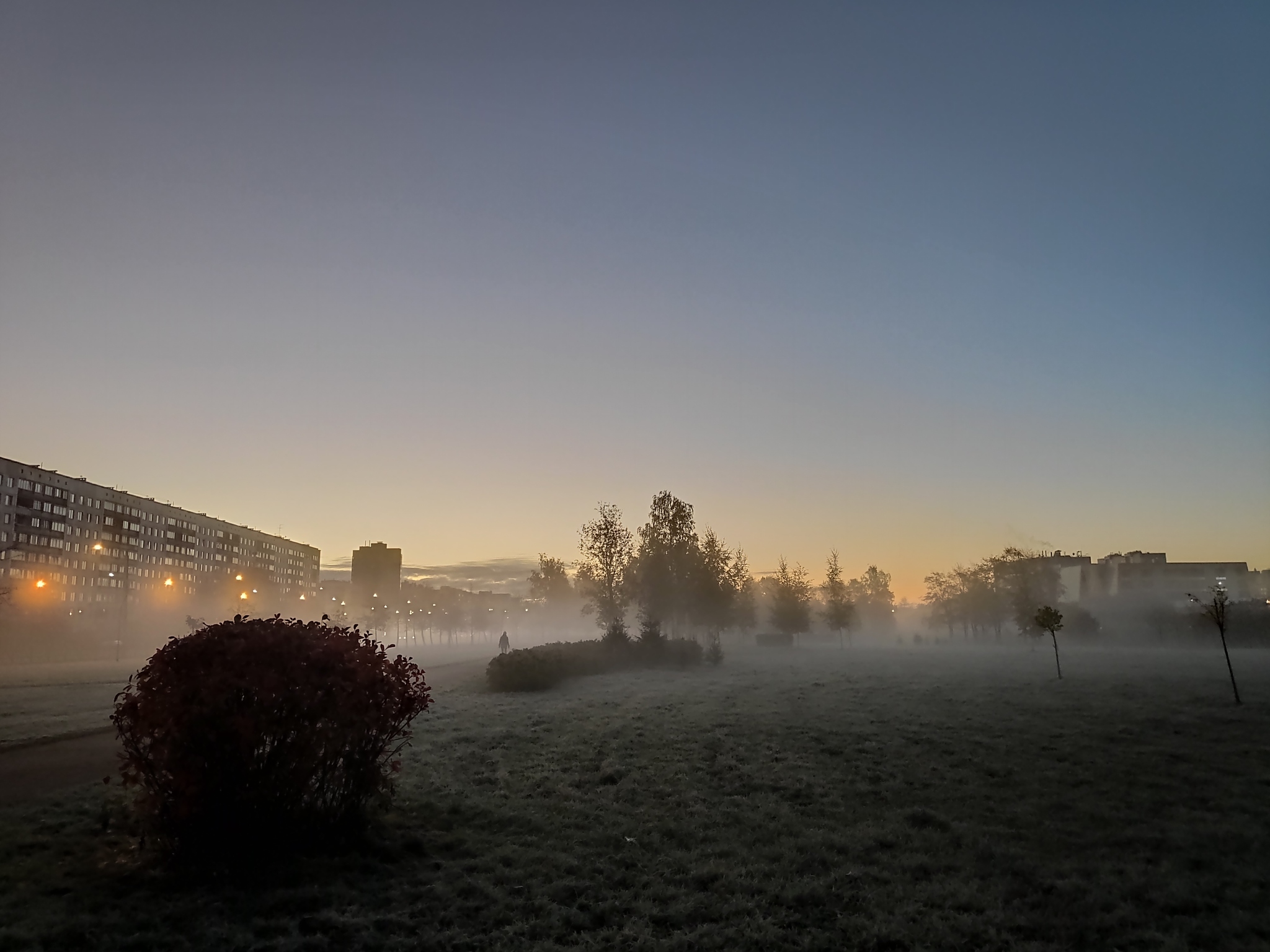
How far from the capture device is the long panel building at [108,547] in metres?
103

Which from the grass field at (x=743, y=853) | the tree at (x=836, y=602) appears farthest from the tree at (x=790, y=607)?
the grass field at (x=743, y=853)

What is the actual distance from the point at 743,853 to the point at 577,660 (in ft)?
108

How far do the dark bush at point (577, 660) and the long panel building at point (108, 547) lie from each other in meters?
58.3

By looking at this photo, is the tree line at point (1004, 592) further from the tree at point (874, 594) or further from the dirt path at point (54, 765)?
the dirt path at point (54, 765)

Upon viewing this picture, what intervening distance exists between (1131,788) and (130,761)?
17.5 meters

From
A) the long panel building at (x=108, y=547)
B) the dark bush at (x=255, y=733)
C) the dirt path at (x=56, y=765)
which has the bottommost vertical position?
the dirt path at (x=56, y=765)

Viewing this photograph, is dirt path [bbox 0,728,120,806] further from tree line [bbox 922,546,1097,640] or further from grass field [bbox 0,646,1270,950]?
tree line [bbox 922,546,1097,640]

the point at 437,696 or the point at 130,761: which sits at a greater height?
the point at 130,761

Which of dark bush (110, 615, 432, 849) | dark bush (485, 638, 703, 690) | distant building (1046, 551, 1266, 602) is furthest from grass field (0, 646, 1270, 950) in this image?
distant building (1046, 551, 1266, 602)

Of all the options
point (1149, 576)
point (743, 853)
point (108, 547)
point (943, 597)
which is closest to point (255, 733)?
point (743, 853)

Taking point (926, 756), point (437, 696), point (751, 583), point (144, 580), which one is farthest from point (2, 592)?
point (144, 580)

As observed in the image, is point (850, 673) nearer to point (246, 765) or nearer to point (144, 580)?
point (246, 765)

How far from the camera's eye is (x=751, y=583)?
10312 centimetres

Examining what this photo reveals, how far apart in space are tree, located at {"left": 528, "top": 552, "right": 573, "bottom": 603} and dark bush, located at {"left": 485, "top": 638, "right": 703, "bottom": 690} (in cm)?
6840
